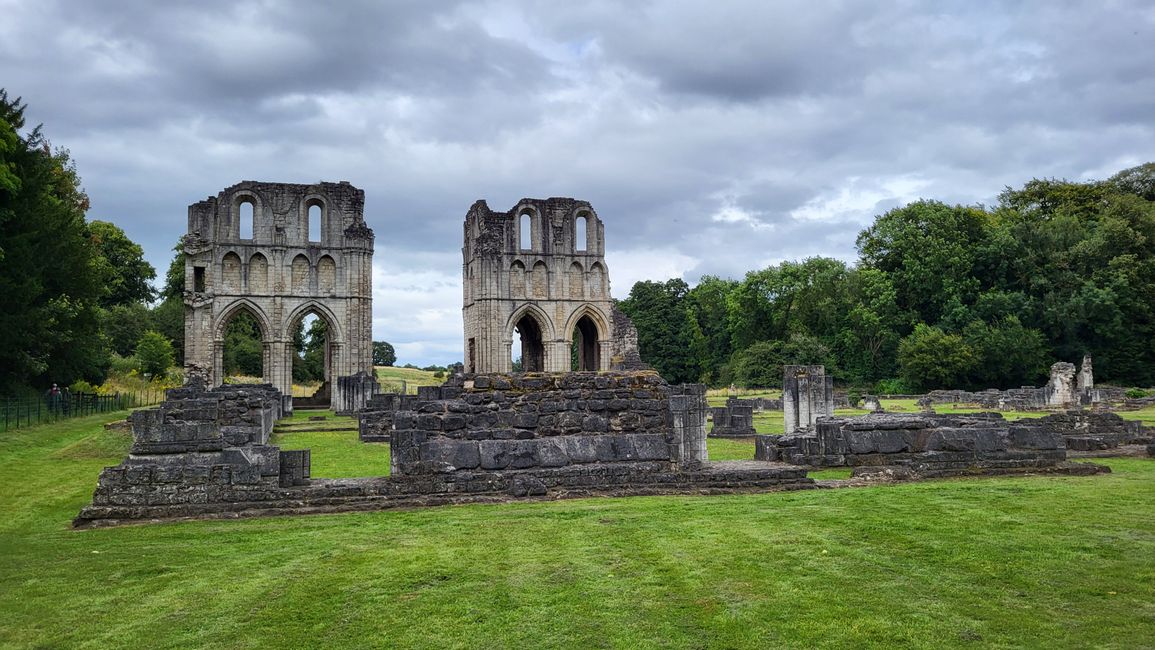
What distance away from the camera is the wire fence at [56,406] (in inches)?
872

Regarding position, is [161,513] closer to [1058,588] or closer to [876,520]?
[876,520]

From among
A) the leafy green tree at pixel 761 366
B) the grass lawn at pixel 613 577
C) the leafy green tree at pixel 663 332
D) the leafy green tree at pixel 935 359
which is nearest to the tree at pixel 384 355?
the leafy green tree at pixel 663 332

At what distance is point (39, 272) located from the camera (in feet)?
85.7

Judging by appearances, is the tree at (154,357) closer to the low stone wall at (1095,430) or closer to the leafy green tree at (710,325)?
the low stone wall at (1095,430)

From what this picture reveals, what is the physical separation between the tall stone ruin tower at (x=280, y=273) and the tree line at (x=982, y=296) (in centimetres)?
3158

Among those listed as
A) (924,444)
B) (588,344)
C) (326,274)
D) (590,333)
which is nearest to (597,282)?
(590,333)

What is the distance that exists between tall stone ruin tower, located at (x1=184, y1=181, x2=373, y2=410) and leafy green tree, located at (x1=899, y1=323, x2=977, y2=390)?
31.9 meters

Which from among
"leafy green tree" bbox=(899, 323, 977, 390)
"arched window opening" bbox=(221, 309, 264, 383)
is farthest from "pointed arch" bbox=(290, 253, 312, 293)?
"leafy green tree" bbox=(899, 323, 977, 390)

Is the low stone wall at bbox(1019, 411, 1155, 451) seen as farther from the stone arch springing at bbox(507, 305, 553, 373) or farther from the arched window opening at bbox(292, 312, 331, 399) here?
the arched window opening at bbox(292, 312, 331, 399)

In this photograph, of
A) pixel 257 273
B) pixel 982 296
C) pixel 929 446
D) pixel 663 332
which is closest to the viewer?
pixel 929 446

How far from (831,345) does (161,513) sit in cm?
5695

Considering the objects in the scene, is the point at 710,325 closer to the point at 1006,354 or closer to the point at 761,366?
the point at 761,366

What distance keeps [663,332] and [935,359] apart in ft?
87.3

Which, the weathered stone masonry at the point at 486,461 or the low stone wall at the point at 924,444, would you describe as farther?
the low stone wall at the point at 924,444
